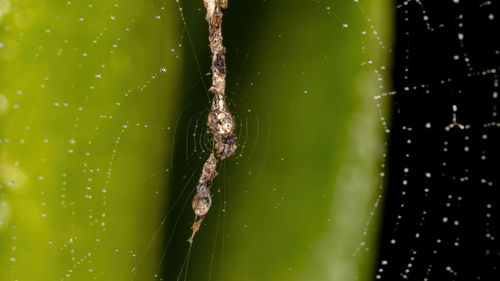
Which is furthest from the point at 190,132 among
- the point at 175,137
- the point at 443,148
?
the point at 443,148

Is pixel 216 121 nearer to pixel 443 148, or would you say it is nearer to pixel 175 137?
pixel 175 137

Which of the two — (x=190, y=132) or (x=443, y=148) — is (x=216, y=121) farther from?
(x=443, y=148)

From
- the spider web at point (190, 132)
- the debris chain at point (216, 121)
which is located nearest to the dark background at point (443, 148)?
the spider web at point (190, 132)

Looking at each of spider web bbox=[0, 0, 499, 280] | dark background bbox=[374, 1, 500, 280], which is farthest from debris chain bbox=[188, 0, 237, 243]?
dark background bbox=[374, 1, 500, 280]

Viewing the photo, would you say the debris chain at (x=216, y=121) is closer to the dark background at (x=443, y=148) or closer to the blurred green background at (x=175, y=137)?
the blurred green background at (x=175, y=137)

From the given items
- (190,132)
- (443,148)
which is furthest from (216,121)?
(443,148)

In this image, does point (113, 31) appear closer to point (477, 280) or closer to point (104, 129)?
point (104, 129)
